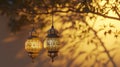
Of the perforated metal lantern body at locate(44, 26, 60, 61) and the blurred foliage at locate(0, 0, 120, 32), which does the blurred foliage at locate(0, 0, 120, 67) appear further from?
the perforated metal lantern body at locate(44, 26, 60, 61)

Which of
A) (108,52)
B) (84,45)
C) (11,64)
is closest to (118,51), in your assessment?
(108,52)

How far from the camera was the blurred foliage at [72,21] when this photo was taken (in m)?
5.62

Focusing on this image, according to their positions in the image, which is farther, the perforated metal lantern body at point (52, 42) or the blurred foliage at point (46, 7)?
the blurred foliage at point (46, 7)

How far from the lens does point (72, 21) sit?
224 inches

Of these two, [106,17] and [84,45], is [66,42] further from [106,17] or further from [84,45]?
[106,17]

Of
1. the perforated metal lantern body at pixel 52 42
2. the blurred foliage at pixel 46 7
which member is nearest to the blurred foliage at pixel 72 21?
the blurred foliage at pixel 46 7

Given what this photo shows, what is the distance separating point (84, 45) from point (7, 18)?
1250 millimetres

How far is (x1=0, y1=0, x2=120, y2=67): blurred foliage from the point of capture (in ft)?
18.4

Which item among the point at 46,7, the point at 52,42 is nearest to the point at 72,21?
the point at 46,7

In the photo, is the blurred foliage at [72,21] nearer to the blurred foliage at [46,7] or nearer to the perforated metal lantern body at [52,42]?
the blurred foliage at [46,7]

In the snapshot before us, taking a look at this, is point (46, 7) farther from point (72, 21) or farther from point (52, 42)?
point (52, 42)

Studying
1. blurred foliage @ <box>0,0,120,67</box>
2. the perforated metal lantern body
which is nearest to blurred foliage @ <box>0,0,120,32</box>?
blurred foliage @ <box>0,0,120,67</box>

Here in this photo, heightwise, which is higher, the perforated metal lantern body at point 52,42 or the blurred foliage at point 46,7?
the blurred foliage at point 46,7

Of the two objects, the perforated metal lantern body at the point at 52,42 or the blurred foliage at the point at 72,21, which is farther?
the blurred foliage at the point at 72,21
